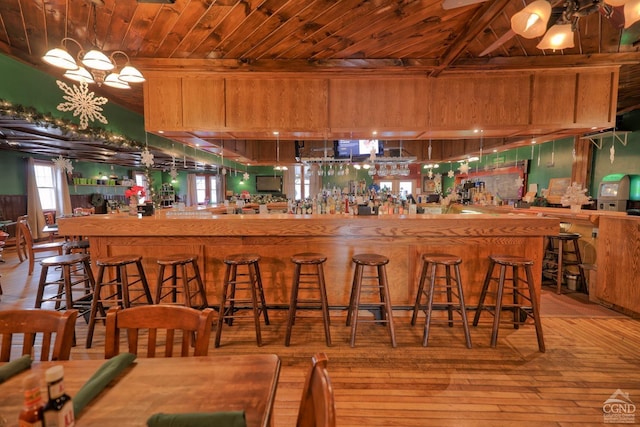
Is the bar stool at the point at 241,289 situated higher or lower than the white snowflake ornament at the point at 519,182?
lower

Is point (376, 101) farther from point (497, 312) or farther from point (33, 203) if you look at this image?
point (33, 203)

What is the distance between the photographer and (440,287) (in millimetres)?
2938

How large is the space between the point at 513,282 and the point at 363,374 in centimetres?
195

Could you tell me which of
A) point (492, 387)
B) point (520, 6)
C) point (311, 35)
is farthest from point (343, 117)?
point (492, 387)

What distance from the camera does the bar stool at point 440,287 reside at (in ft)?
8.50

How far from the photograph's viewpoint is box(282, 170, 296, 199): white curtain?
13.9m

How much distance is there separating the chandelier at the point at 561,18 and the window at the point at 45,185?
12025 mm

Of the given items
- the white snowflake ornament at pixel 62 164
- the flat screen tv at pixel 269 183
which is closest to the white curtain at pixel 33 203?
the white snowflake ornament at pixel 62 164

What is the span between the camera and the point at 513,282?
300 centimetres

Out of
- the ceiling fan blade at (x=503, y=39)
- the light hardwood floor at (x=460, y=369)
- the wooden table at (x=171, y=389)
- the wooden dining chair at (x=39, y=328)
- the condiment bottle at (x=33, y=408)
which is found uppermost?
the ceiling fan blade at (x=503, y=39)

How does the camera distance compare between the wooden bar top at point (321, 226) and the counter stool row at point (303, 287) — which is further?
the wooden bar top at point (321, 226)

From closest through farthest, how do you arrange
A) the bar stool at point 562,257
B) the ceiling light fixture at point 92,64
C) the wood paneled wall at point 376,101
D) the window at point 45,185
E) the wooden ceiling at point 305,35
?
1. the ceiling light fixture at point 92,64
2. the wooden ceiling at point 305,35
3. the wood paneled wall at point 376,101
4. the bar stool at point 562,257
5. the window at point 45,185

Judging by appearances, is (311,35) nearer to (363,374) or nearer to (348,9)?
(348,9)

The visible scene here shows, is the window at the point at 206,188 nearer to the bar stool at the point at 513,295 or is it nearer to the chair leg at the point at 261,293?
the chair leg at the point at 261,293
